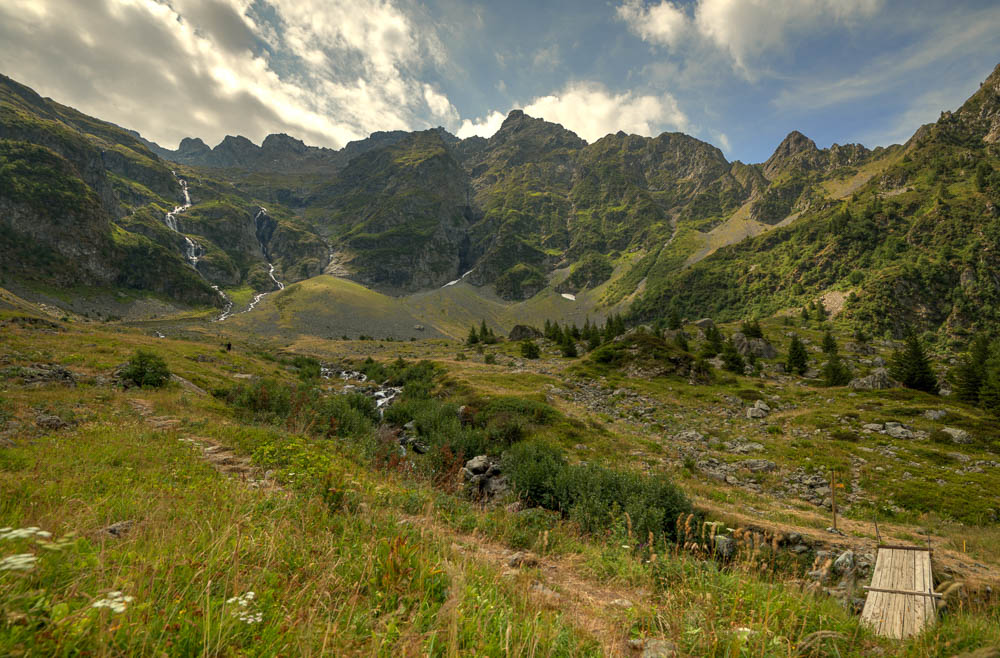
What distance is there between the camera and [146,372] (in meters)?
17.8

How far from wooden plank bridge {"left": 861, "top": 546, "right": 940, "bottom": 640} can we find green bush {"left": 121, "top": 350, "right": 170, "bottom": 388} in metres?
25.0

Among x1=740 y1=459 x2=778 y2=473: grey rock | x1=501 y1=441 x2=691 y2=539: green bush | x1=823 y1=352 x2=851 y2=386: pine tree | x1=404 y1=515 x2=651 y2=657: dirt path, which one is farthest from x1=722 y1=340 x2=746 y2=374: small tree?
x1=404 y1=515 x2=651 y2=657: dirt path

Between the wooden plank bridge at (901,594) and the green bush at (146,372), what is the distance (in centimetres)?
2496

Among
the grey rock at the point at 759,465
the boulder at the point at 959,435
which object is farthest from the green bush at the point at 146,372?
the boulder at the point at 959,435

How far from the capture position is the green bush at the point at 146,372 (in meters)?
17.5

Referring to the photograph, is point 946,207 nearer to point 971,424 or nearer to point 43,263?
point 971,424

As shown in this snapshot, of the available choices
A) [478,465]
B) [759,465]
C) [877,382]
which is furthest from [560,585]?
[877,382]

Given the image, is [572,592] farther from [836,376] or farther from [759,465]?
[836,376]

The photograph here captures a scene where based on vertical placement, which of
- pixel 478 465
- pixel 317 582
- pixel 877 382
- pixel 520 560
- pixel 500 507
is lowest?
pixel 478 465

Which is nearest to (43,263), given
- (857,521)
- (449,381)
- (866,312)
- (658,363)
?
(449,381)

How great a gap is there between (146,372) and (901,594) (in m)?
26.6

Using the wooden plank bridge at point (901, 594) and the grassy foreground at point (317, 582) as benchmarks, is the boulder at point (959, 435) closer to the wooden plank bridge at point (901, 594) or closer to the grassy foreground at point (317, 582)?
the wooden plank bridge at point (901, 594)

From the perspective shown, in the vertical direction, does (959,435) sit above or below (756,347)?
below

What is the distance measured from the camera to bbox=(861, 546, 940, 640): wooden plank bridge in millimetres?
5027
